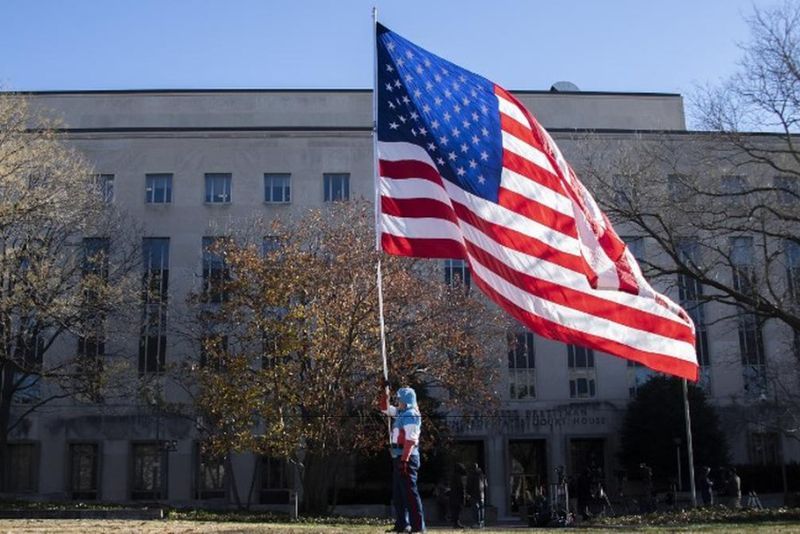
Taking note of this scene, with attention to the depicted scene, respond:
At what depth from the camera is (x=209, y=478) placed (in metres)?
48.6

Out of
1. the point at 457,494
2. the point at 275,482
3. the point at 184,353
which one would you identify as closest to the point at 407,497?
the point at 457,494

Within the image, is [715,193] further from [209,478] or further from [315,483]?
[209,478]

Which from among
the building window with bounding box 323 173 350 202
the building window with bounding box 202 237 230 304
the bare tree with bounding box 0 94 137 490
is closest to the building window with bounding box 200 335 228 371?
the building window with bounding box 202 237 230 304

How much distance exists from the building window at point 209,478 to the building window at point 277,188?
44.5ft

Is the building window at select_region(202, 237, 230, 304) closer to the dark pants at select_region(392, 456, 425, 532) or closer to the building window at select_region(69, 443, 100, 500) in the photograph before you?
the building window at select_region(69, 443, 100, 500)

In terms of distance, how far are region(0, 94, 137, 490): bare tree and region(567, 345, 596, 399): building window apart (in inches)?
903

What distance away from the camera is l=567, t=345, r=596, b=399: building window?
164 feet

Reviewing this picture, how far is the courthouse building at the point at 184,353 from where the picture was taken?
48.2 meters

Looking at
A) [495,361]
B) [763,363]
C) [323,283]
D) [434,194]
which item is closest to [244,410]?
[323,283]

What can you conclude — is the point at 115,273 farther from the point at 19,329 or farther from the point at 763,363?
the point at 763,363

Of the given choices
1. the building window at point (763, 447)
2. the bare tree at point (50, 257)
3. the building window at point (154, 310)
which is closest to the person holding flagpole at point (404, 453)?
the bare tree at point (50, 257)

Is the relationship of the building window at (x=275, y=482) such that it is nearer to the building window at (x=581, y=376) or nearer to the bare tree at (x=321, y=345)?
the bare tree at (x=321, y=345)

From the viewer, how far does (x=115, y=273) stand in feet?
132

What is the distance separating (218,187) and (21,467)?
1765 centimetres
